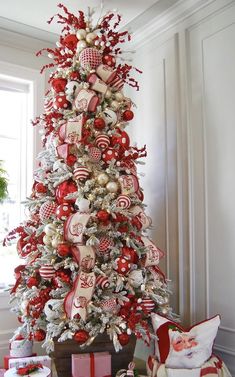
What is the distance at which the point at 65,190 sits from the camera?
2006 mm

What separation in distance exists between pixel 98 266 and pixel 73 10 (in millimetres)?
1778

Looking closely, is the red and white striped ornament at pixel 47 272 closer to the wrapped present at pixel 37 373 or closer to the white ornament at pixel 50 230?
the white ornament at pixel 50 230

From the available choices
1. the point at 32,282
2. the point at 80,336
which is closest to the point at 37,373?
the point at 80,336

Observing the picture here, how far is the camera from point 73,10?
2662 millimetres

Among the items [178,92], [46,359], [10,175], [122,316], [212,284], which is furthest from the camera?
[10,175]

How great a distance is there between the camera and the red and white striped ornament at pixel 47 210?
6.67 feet

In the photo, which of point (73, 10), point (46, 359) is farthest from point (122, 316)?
point (73, 10)

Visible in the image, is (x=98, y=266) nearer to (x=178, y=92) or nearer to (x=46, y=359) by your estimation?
(x=46, y=359)

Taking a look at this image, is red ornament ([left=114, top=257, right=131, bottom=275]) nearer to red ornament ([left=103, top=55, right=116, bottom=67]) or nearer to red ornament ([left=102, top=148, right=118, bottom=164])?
red ornament ([left=102, top=148, right=118, bottom=164])

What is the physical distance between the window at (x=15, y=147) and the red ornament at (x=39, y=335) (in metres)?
0.98

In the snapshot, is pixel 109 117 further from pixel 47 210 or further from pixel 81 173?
pixel 47 210

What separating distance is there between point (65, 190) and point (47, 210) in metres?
0.15

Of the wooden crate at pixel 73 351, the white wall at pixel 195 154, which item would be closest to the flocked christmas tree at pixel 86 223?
the wooden crate at pixel 73 351

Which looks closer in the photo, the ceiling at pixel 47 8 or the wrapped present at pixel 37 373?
the wrapped present at pixel 37 373
